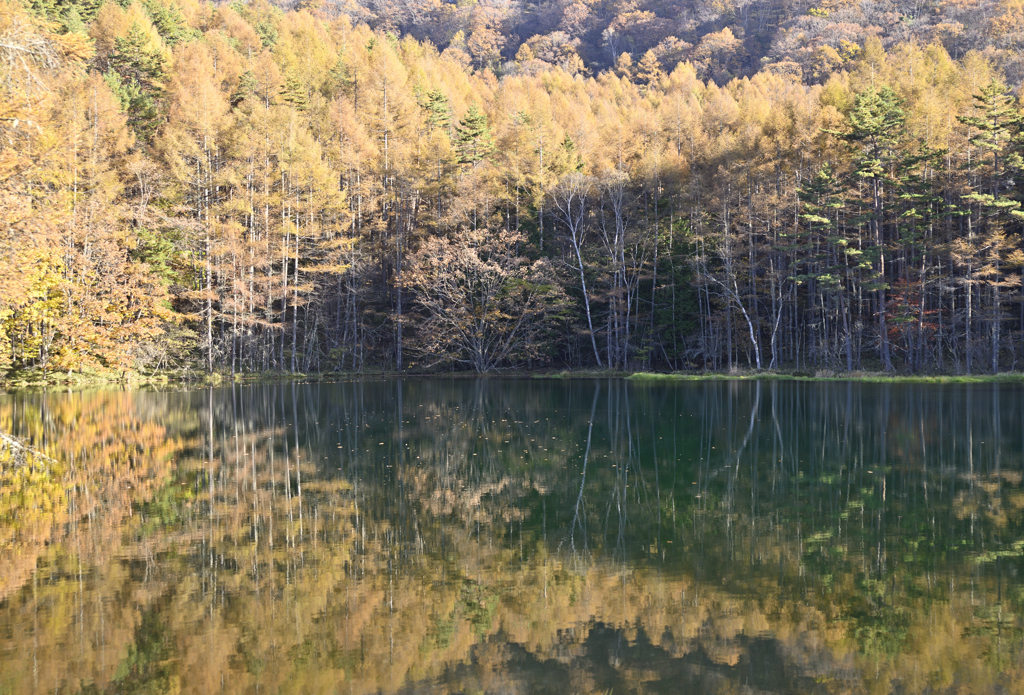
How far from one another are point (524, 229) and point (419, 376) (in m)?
10.2

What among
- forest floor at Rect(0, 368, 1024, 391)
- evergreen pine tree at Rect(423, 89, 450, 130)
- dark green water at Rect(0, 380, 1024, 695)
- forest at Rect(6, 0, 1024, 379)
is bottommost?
dark green water at Rect(0, 380, 1024, 695)

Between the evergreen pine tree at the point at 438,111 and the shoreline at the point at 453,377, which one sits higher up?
the evergreen pine tree at the point at 438,111

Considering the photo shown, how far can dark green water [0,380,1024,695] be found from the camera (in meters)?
4.86

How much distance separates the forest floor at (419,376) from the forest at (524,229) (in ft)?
2.09

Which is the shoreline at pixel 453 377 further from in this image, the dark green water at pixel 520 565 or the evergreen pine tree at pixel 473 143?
the dark green water at pixel 520 565

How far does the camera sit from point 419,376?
1560 inches

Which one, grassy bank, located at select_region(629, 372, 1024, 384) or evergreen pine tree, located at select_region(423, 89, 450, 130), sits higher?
evergreen pine tree, located at select_region(423, 89, 450, 130)

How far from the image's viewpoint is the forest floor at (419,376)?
100ft

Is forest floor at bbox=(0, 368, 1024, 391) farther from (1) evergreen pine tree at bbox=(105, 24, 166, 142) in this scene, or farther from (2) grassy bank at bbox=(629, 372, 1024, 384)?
(1) evergreen pine tree at bbox=(105, 24, 166, 142)

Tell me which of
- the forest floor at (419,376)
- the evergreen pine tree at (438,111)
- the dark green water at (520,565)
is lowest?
the dark green water at (520,565)

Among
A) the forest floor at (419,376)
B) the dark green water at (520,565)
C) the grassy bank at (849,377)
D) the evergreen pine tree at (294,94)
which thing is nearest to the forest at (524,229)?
the forest floor at (419,376)

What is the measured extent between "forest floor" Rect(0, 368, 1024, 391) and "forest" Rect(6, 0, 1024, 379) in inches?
25.0

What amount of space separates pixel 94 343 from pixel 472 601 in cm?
3164

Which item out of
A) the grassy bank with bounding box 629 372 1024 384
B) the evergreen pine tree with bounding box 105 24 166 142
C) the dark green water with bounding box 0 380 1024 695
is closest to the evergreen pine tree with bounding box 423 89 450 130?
the evergreen pine tree with bounding box 105 24 166 142
